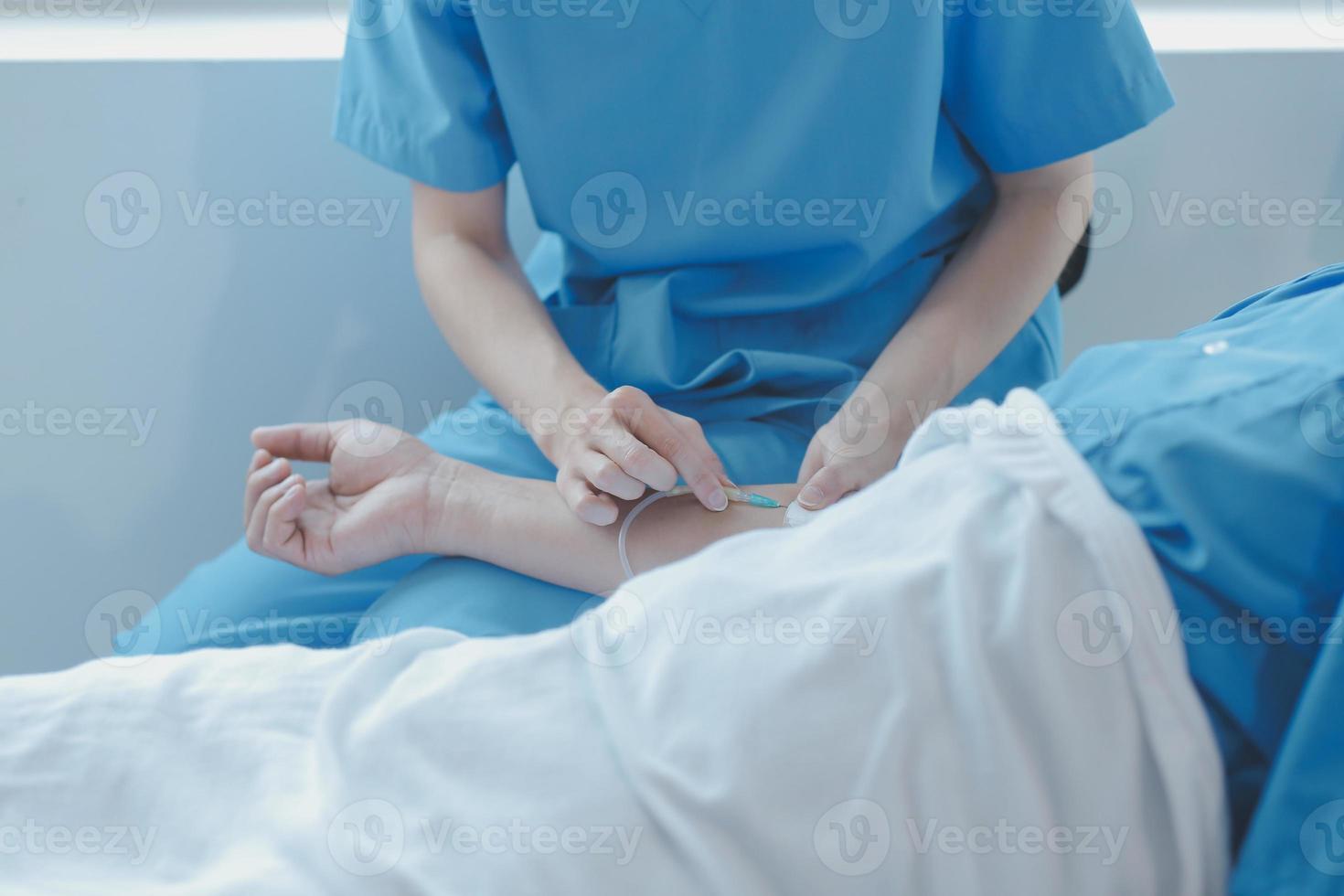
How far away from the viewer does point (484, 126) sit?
97 centimetres

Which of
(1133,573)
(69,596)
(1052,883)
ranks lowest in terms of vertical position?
(69,596)

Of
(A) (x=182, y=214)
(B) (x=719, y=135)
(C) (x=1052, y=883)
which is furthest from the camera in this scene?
(A) (x=182, y=214)

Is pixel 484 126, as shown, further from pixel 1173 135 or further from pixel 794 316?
pixel 1173 135

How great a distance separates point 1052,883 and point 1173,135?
1.05 meters

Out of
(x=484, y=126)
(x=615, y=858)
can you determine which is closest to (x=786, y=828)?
(x=615, y=858)

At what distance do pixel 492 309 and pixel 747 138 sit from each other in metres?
0.27
